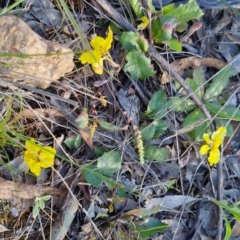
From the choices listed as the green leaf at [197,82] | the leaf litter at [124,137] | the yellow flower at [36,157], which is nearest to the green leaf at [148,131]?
the leaf litter at [124,137]

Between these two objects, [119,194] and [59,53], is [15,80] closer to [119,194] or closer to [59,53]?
[59,53]

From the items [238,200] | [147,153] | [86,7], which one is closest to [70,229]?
[147,153]

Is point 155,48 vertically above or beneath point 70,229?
above

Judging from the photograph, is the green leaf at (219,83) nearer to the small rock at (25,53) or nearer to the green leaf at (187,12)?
the green leaf at (187,12)

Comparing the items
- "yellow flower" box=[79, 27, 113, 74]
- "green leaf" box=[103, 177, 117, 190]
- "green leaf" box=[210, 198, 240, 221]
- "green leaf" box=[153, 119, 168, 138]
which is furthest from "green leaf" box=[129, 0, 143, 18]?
"green leaf" box=[210, 198, 240, 221]

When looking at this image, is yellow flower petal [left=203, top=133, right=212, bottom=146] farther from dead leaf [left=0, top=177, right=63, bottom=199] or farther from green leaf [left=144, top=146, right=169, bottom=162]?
dead leaf [left=0, top=177, right=63, bottom=199]
